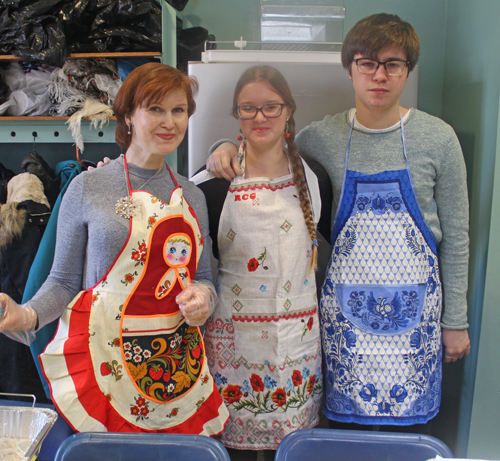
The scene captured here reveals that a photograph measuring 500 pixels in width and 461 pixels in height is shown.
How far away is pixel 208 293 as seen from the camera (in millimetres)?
1083

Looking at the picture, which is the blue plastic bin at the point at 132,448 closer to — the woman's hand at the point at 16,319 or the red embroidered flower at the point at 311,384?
the woman's hand at the point at 16,319

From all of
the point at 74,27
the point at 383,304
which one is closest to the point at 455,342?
the point at 383,304

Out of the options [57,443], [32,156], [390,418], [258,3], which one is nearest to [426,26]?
[258,3]

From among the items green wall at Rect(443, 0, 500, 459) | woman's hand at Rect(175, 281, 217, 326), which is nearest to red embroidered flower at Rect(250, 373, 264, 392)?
woman's hand at Rect(175, 281, 217, 326)

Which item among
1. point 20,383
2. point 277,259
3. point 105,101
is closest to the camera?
point 277,259

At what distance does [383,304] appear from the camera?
1.21 metres

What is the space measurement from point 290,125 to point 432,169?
409 mm

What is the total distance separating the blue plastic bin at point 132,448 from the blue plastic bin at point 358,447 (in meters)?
0.16

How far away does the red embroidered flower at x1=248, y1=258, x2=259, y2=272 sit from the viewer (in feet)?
3.86

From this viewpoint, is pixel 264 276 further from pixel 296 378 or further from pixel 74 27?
pixel 74 27

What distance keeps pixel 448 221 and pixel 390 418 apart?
0.58 m

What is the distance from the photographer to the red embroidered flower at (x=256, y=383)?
1.19 metres

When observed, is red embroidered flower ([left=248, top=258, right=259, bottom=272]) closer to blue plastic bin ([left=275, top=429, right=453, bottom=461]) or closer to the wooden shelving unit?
blue plastic bin ([left=275, top=429, right=453, bottom=461])

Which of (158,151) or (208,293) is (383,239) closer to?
(208,293)
